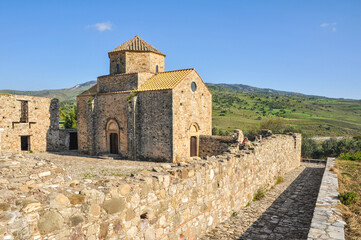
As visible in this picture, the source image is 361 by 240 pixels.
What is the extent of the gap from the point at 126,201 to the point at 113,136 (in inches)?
660

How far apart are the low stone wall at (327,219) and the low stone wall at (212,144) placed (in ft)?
32.4

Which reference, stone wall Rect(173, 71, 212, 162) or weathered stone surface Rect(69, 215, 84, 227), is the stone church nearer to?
stone wall Rect(173, 71, 212, 162)

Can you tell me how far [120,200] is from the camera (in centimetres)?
356

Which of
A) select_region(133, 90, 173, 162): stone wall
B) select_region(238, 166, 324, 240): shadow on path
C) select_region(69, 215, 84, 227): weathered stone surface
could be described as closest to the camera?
select_region(69, 215, 84, 227): weathered stone surface

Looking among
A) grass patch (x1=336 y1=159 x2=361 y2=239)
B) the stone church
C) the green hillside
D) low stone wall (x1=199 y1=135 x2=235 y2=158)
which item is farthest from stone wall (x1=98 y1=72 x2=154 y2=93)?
the green hillside

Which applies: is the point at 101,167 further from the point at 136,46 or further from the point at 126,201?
the point at 126,201

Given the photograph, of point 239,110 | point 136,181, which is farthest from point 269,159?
point 239,110

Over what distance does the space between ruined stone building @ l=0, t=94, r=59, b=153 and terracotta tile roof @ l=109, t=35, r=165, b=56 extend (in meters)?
8.56

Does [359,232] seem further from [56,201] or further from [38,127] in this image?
[38,127]

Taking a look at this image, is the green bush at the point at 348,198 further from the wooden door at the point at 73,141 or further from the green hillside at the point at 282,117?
the green hillside at the point at 282,117

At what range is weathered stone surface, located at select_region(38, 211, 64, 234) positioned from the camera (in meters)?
2.75

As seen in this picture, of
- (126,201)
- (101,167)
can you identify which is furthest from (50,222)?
(101,167)

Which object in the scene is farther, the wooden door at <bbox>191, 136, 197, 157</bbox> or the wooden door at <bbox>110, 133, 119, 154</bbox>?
the wooden door at <bbox>110, 133, 119, 154</bbox>

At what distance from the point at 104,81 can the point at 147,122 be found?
607 centimetres
